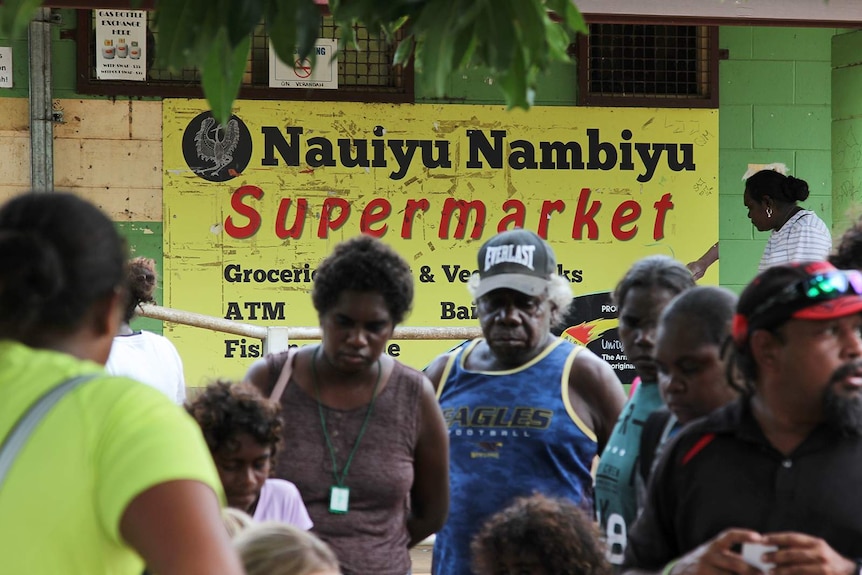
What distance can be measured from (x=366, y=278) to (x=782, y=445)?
1.64 metres

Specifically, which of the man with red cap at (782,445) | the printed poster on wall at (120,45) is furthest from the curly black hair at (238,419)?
the printed poster on wall at (120,45)

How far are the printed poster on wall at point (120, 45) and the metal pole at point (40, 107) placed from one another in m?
0.36

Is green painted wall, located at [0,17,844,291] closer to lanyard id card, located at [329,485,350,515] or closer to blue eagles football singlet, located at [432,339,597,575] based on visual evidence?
blue eagles football singlet, located at [432,339,597,575]

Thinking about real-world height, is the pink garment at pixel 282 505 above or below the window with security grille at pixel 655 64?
below

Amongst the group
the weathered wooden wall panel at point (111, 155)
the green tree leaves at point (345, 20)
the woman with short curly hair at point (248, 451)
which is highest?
the weathered wooden wall panel at point (111, 155)

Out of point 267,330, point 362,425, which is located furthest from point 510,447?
point 267,330

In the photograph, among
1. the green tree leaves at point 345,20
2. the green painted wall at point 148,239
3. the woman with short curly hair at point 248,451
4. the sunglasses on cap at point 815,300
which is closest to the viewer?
the green tree leaves at point 345,20

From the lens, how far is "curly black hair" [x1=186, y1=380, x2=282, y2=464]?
335cm

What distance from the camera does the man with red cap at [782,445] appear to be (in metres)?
2.22

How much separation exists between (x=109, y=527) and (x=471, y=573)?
213 cm

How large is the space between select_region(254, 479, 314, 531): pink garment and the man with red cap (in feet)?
4.26

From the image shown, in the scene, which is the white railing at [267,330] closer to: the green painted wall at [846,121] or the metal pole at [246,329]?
the metal pole at [246,329]

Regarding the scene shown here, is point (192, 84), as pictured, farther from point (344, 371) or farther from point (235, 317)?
point (344, 371)

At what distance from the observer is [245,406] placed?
3.37 meters
